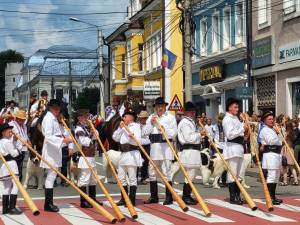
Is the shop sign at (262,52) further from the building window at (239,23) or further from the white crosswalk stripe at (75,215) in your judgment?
the white crosswalk stripe at (75,215)

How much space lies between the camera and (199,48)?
113 ft

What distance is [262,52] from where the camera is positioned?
85.8 feet

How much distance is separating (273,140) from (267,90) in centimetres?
1431

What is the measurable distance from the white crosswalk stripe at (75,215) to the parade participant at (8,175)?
32.4 inches

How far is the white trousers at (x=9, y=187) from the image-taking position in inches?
435

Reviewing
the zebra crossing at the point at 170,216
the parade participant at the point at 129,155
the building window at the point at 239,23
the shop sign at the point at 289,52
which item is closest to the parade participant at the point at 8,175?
the zebra crossing at the point at 170,216

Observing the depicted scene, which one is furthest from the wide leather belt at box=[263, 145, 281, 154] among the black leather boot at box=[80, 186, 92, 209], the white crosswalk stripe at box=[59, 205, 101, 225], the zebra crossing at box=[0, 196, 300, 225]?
the white crosswalk stripe at box=[59, 205, 101, 225]

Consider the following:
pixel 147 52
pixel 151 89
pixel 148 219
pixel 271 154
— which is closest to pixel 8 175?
pixel 148 219

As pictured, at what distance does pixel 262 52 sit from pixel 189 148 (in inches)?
584

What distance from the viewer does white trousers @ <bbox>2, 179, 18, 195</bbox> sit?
1105cm

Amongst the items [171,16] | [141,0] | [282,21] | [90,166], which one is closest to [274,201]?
[90,166]

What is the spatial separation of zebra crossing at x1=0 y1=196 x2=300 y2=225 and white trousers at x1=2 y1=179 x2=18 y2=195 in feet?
1.37

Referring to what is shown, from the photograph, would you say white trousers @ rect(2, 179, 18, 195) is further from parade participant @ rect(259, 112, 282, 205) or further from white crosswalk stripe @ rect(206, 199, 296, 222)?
parade participant @ rect(259, 112, 282, 205)

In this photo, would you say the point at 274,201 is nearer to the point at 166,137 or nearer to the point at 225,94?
the point at 166,137
